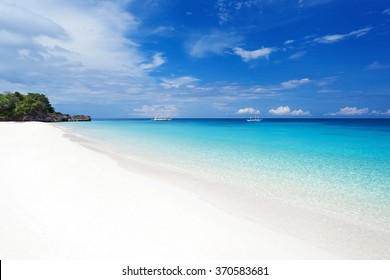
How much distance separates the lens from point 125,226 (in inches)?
182

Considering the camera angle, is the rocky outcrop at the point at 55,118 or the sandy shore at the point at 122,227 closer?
the sandy shore at the point at 122,227

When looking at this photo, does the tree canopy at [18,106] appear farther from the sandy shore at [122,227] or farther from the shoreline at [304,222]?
the shoreline at [304,222]

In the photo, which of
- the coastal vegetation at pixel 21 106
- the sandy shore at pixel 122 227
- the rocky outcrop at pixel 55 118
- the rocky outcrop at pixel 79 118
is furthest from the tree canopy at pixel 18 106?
the sandy shore at pixel 122 227

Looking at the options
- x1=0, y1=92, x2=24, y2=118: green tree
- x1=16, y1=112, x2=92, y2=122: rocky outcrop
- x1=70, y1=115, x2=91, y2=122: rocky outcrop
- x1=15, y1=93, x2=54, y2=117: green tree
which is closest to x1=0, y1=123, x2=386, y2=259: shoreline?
x1=0, y1=92, x2=24, y2=118: green tree

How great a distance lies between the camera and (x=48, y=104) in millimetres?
94812

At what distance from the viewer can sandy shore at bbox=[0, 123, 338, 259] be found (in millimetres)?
3822

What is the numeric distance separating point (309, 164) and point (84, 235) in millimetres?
12258

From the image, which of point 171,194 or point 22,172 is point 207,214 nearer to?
point 171,194

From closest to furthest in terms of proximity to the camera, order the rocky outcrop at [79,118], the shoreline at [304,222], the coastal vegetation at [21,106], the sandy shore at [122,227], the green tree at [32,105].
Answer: the sandy shore at [122,227] < the shoreline at [304,222] < the coastal vegetation at [21,106] < the green tree at [32,105] < the rocky outcrop at [79,118]

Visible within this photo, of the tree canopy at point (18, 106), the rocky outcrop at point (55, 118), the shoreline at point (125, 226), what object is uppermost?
the tree canopy at point (18, 106)

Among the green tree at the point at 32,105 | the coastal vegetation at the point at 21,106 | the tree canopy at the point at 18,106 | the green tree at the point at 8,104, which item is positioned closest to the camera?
the green tree at the point at 8,104

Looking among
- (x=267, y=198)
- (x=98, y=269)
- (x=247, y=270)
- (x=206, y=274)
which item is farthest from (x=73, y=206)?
(x=267, y=198)

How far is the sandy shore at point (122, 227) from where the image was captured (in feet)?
12.5

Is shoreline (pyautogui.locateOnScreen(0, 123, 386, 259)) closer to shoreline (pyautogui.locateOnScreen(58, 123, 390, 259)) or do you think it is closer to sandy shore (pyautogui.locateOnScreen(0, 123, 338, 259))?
sandy shore (pyautogui.locateOnScreen(0, 123, 338, 259))
